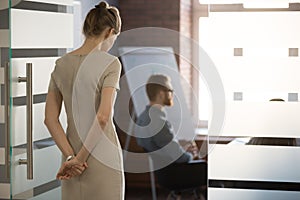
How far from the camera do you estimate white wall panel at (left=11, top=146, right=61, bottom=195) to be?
10.0 feet

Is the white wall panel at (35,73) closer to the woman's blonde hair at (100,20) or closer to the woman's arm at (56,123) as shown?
the woman's arm at (56,123)

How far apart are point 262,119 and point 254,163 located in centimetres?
21

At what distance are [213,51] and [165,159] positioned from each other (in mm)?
2420

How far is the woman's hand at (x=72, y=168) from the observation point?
9.46 feet

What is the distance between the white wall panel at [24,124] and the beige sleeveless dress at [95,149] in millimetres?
221

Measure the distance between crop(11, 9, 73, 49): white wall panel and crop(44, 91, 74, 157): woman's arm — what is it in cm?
31

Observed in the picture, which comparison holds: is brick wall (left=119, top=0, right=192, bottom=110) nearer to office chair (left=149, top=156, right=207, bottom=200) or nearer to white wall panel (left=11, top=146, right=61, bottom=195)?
office chair (left=149, top=156, right=207, bottom=200)

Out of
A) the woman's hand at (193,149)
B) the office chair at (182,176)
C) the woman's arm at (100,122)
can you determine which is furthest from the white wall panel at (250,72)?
the woman's hand at (193,149)

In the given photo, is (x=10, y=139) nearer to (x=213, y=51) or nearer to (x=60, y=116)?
(x=60, y=116)

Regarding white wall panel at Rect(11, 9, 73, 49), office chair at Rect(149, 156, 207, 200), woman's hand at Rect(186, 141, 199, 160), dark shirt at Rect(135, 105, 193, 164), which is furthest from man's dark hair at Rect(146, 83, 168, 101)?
white wall panel at Rect(11, 9, 73, 49)

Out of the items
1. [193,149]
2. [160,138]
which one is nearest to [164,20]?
[193,149]

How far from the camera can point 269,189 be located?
3143 millimetres

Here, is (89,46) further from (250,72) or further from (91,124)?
(250,72)

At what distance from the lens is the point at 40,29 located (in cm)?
322
